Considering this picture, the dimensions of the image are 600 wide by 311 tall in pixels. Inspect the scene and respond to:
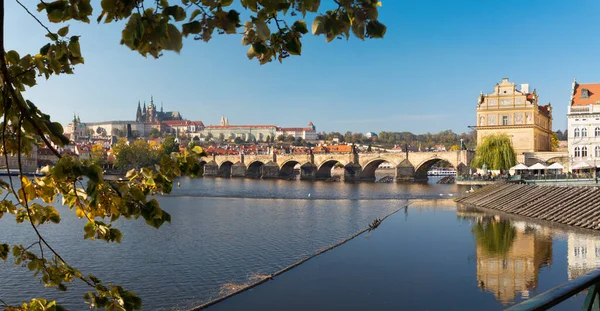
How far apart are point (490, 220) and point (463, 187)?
30060 mm

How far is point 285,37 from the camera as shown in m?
2.42

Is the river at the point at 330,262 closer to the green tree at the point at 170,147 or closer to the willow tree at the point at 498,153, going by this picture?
the green tree at the point at 170,147

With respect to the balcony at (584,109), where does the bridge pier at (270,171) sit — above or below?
below

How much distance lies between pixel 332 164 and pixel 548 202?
203ft

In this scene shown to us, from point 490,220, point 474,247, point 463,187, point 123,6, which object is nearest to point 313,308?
point 474,247

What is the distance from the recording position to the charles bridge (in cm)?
7062

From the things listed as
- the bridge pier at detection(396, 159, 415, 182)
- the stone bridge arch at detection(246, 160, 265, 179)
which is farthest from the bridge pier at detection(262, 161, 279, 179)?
the bridge pier at detection(396, 159, 415, 182)

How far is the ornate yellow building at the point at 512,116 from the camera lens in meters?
54.1

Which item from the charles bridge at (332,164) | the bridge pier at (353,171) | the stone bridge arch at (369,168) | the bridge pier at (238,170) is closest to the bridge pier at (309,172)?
the charles bridge at (332,164)

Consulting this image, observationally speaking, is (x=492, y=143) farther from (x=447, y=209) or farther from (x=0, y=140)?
(x=0, y=140)

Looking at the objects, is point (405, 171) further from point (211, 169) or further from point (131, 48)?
point (131, 48)

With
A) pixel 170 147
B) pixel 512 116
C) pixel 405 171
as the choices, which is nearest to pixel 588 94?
pixel 512 116

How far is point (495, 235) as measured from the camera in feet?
70.0

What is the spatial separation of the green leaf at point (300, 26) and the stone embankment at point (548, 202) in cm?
2246
